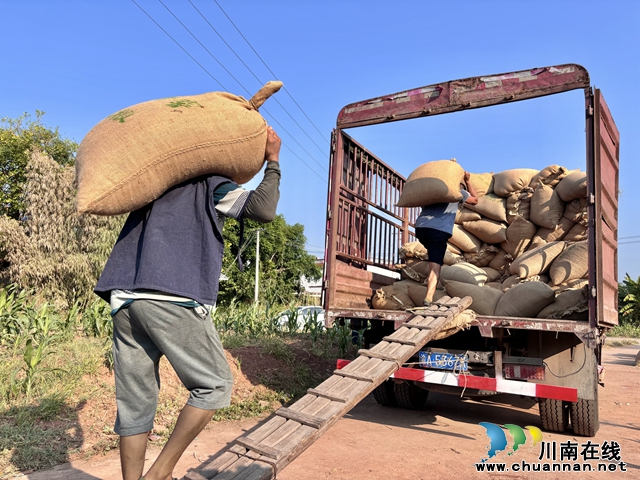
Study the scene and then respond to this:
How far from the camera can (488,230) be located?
656 cm

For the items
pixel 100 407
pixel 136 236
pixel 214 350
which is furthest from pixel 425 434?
pixel 136 236

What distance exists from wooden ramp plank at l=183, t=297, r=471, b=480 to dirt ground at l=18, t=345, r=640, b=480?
2.13 feet

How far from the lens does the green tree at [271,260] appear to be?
25.2 metres

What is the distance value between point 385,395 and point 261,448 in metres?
3.35

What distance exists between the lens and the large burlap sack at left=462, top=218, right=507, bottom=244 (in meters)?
6.50

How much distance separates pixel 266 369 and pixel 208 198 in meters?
3.94

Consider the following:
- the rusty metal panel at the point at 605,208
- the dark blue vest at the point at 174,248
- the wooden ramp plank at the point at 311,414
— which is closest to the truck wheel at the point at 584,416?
the rusty metal panel at the point at 605,208

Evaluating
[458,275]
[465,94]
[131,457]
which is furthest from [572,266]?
[131,457]

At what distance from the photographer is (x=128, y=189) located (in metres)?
1.91

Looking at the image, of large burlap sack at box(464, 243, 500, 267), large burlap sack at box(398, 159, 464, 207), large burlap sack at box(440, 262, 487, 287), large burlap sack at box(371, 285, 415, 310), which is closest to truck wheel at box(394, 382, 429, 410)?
large burlap sack at box(371, 285, 415, 310)

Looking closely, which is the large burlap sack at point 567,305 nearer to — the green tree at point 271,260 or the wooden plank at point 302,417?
the wooden plank at point 302,417

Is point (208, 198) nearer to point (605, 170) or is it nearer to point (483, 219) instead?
point (605, 170)

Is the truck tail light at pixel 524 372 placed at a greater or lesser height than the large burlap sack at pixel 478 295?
lesser

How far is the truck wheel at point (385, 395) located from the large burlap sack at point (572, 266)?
6.41 ft
